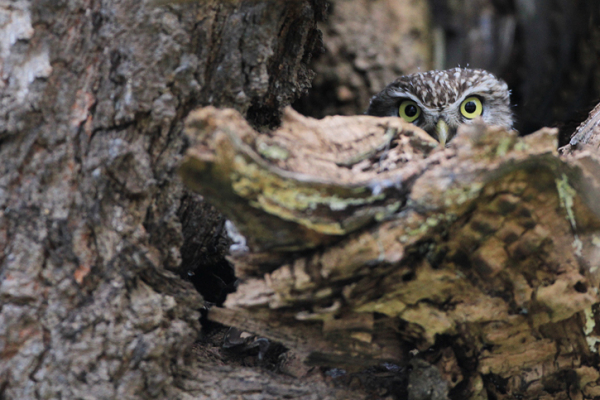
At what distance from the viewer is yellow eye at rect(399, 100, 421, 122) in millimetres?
3186

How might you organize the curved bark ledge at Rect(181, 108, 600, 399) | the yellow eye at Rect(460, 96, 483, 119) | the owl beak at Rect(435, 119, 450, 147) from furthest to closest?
the yellow eye at Rect(460, 96, 483, 119) → the owl beak at Rect(435, 119, 450, 147) → the curved bark ledge at Rect(181, 108, 600, 399)

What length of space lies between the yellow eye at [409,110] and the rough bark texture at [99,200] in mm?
1846

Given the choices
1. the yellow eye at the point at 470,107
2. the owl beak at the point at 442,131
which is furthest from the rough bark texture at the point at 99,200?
the yellow eye at the point at 470,107

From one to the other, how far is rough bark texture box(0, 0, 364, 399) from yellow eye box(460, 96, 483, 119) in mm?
1961

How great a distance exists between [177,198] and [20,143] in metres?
0.44

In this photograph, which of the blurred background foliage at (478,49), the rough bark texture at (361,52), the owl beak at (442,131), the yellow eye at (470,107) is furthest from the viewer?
the rough bark texture at (361,52)

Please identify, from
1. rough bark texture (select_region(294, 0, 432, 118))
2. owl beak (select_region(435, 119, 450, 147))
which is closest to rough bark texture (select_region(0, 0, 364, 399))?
owl beak (select_region(435, 119, 450, 147))

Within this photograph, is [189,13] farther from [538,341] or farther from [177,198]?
[538,341]

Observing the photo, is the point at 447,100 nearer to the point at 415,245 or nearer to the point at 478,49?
the point at 478,49

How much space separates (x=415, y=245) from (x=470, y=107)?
2098 mm

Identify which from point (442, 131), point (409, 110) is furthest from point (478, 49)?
point (409, 110)

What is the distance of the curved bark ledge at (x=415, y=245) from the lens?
1.23 metres

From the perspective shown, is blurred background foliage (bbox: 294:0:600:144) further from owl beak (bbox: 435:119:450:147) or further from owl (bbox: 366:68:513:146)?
owl beak (bbox: 435:119:450:147)

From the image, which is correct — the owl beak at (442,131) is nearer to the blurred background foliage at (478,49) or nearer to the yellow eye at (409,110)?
the yellow eye at (409,110)
